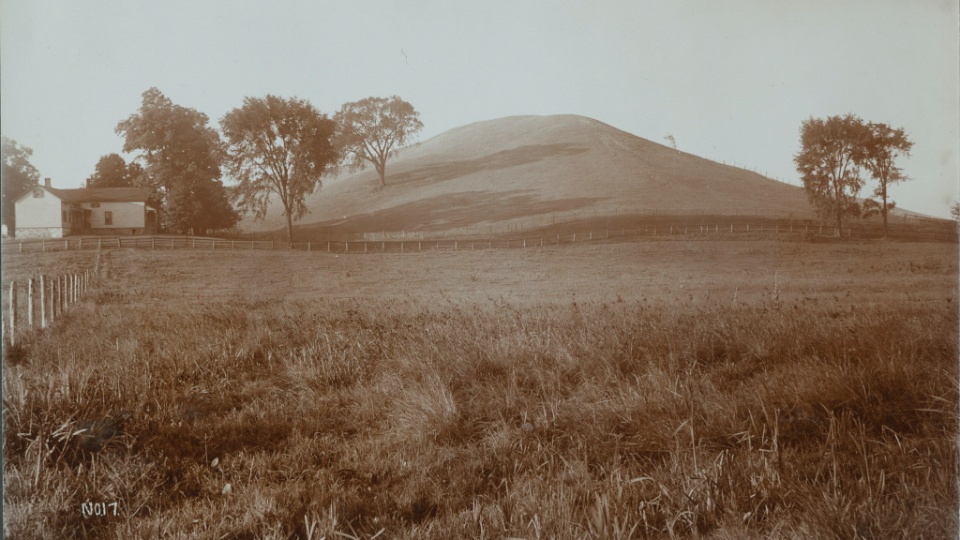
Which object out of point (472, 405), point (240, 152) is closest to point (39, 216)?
point (240, 152)

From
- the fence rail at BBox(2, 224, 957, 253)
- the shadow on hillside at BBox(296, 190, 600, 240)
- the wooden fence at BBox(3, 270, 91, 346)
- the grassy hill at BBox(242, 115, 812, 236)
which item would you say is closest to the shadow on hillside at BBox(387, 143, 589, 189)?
the grassy hill at BBox(242, 115, 812, 236)

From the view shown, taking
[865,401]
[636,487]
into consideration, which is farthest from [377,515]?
[865,401]

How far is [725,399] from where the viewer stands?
4.13m

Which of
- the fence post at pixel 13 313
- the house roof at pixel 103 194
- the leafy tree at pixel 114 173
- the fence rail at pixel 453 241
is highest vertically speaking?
the leafy tree at pixel 114 173

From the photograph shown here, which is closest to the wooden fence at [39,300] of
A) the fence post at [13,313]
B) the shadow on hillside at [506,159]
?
the fence post at [13,313]

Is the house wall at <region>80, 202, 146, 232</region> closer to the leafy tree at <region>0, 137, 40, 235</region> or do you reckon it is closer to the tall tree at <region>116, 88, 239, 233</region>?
the tall tree at <region>116, 88, 239, 233</region>

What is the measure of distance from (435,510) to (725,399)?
243 centimetres

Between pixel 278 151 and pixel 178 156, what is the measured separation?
1175mm

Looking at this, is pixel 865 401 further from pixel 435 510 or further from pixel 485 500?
pixel 435 510

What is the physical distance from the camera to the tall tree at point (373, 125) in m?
6.43

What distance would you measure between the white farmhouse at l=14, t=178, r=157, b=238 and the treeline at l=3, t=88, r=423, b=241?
13 cm

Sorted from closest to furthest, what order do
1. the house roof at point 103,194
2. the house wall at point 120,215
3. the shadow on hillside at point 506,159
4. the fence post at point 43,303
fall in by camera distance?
the fence post at point 43,303, the house roof at point 103,194, the house wall at point 120,215, the shadow on hillside at point 506,159

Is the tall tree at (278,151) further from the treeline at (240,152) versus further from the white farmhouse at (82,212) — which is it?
the white farmhouse at (82,212)

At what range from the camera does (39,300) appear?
600 cm
